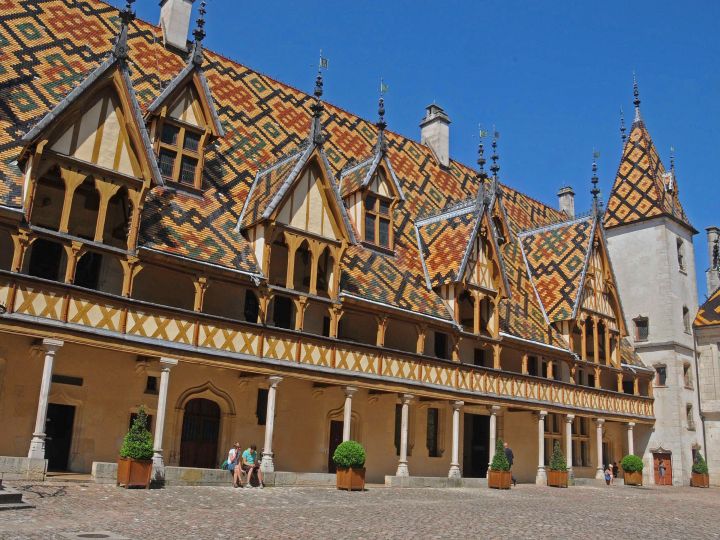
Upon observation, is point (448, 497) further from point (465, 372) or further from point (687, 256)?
point (687, 256)

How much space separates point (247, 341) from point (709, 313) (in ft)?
93.1

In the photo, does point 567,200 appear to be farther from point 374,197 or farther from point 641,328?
point 374,197

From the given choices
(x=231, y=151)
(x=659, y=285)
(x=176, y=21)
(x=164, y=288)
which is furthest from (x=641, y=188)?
(x=164, y=288)

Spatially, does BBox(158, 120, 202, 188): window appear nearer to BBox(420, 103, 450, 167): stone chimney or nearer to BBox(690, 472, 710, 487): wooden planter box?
BBox(420, 103, 450, 167): stone chimney

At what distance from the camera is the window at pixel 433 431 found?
87.9 ft

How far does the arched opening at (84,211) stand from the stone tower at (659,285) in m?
28.2

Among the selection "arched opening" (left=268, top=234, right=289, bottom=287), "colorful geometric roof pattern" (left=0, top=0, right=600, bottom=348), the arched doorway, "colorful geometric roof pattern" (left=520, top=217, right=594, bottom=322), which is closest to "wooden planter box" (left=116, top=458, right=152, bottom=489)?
the arched doorway

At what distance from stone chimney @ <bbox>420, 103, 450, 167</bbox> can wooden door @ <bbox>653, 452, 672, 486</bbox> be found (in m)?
17.0

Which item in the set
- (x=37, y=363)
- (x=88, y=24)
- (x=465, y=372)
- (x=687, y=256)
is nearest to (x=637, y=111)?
(x=687, y=256)

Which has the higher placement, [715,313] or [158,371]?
[715,313]

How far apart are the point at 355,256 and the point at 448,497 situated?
29.1 feet

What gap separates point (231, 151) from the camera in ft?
78.5

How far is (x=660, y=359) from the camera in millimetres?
36406

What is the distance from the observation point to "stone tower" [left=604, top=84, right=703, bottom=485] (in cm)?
3556
